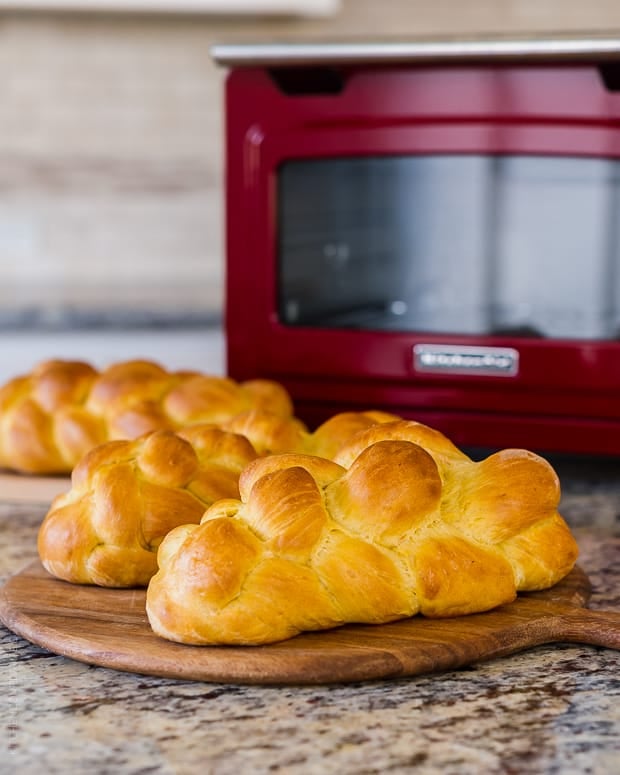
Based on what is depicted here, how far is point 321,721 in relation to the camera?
0.62m

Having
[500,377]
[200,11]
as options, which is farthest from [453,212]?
[200,11]

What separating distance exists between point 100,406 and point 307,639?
0.51 meters

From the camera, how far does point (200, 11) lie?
212 cm

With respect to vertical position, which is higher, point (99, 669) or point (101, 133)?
point (101, 133)

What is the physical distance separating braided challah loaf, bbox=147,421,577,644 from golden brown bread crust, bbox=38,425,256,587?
0.24 feet

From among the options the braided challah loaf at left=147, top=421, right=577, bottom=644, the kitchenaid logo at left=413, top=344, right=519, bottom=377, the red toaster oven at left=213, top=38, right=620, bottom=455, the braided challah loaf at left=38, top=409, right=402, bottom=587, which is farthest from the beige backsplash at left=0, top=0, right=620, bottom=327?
the braided challah loaf at left=147, top=421, right=577, bottom=644

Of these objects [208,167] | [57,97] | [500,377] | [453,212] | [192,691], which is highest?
[57,97]

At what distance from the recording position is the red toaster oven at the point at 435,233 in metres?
1.13

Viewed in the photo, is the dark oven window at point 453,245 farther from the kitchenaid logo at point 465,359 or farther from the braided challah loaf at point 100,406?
the braided challah loaf at point 100,406

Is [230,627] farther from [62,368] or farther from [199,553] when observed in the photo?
[62,368]

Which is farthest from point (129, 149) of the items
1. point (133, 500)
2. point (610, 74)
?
point (133, 500)

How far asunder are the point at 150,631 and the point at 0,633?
0.38ft

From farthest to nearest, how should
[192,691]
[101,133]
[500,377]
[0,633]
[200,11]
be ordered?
[101,133]
[200,11]
[500,377]
[0,633]
[192,691]

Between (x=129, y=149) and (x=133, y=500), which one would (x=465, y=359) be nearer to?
(x=133, y=500)
